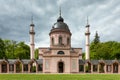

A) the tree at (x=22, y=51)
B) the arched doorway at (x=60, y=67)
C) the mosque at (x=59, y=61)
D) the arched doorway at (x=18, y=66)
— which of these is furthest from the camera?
the tree at (x=22, y=51)

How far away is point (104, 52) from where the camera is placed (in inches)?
2940

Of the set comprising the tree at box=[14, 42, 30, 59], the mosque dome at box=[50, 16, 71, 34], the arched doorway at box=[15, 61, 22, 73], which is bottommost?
the arched doorway at box=[15, 61, 22, 73]

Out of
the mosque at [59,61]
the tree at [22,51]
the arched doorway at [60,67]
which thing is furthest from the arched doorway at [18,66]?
the tree at [22,51]

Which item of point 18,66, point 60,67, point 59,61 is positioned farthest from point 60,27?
point 18,66

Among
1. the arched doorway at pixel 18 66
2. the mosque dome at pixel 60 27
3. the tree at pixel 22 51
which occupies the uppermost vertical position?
the mosque dome at pixel 60 27

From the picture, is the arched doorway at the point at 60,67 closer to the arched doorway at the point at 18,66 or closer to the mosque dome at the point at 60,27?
the mosque dome at the point at 60,27

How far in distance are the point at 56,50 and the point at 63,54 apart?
2.18m

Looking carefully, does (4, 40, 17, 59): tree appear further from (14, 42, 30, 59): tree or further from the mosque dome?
the mosque dome

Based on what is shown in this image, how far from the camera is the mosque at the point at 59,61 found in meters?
54.2

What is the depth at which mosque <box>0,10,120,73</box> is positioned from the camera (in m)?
54.2

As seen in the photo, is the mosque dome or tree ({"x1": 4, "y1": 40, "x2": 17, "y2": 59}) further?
tree ({"x1": 4, "y1": 40, "x2": 17, "y2": 59})

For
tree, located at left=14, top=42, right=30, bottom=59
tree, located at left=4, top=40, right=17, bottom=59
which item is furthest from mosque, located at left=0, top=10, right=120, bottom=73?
tree, located at left=4, top=40, right=17, bottom=59

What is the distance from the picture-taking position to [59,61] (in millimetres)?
54281

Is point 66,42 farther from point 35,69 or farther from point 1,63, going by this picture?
point 1,63
